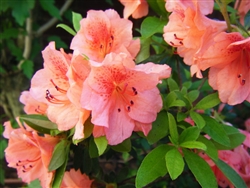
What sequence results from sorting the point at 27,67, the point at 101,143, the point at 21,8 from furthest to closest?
1. the point at 27,67
2. the point at 21,8
3. the point at 101,143

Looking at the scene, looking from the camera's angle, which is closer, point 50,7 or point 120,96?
point 120,96

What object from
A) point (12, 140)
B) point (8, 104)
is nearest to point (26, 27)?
point (8, 104)

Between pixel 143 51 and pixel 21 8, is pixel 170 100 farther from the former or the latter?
pixel 21 8

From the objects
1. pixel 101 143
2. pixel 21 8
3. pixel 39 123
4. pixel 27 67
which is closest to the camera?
pixel 101 143

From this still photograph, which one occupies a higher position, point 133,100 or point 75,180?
point 133,100

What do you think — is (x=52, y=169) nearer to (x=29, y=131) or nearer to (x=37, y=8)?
(x=29, y=131)

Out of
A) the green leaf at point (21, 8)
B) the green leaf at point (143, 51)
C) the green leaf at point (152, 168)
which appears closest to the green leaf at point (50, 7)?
the green leaf at point (21, 8)

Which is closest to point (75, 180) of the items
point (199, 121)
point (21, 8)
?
point (199, 121)
